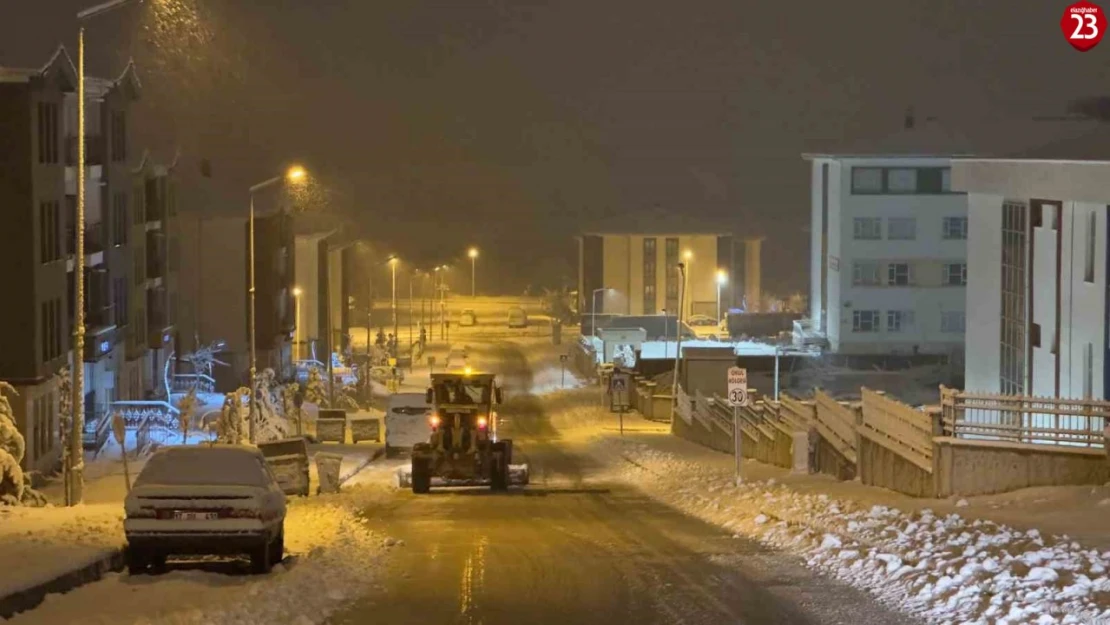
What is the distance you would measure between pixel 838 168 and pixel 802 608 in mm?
81115

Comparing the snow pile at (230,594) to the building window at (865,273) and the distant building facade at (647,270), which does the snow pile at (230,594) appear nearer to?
the building window at (865,273)

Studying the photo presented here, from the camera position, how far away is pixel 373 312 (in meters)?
151

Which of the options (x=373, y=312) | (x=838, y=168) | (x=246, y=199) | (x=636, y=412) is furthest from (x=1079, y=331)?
(x=373, y=312)

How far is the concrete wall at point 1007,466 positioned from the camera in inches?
932

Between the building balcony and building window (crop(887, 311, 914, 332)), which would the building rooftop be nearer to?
building window (crop(887, 311, 914, 332))

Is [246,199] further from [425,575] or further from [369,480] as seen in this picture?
[425,575]

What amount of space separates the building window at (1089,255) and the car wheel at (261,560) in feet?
90.2

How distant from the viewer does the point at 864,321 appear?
311 feet

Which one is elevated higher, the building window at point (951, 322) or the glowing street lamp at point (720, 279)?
the glowing street lamp at point (720, 279)

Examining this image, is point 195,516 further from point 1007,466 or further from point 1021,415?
point 1021,415

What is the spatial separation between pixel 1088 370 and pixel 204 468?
91.8 ft

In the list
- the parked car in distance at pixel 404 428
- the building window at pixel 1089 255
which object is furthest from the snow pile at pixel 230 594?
the parked car in distance at pixel 404 428

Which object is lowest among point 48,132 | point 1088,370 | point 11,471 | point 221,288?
point 11,471

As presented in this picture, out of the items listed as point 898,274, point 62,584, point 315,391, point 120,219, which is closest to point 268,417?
point 120,219
